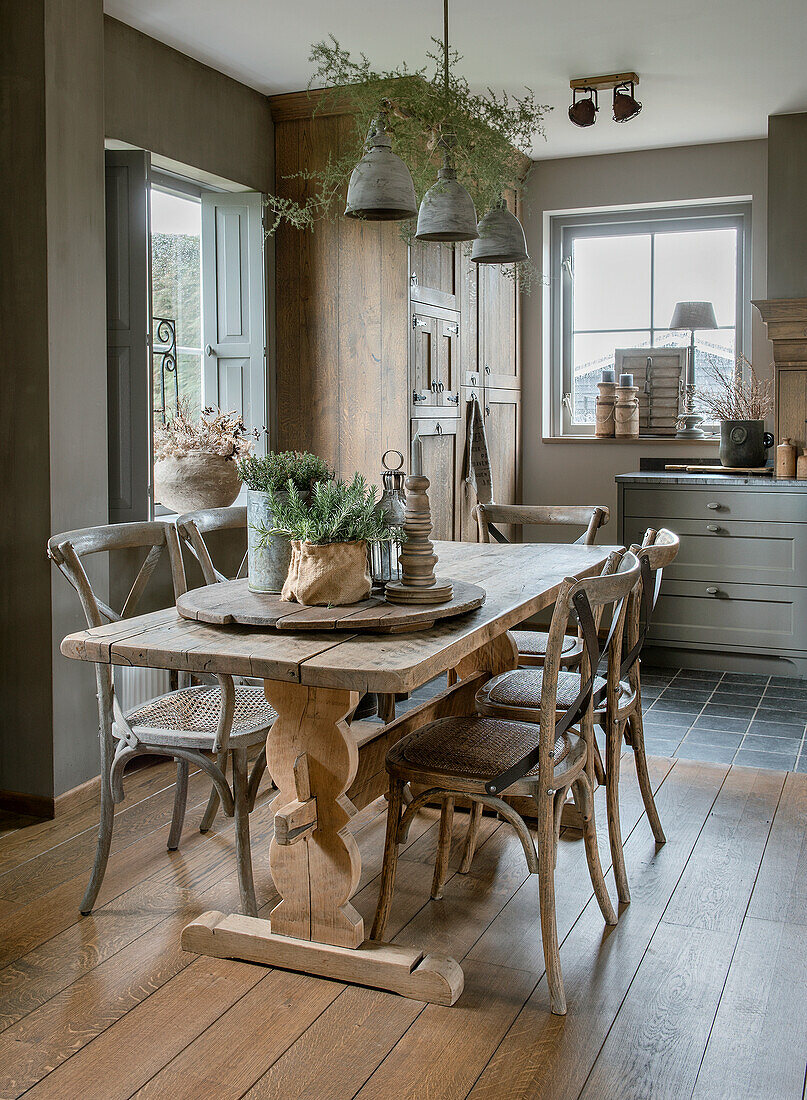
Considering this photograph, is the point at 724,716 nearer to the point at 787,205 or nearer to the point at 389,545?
the point at 389,545

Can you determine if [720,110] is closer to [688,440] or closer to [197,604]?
[688,440]

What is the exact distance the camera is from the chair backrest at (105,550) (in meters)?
2.47

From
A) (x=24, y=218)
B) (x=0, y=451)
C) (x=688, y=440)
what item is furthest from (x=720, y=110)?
(x=0, y=451)

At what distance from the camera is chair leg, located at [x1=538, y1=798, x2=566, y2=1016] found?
202cm

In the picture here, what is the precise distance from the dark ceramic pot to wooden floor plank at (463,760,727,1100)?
2.47m

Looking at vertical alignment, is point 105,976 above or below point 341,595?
below

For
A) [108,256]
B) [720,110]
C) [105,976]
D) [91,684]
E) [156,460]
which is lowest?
[105,976]

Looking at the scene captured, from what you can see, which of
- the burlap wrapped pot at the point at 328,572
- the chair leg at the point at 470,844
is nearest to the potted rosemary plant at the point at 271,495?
the burlap wrapped pot at the point at 328,572

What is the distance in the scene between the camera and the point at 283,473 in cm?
224

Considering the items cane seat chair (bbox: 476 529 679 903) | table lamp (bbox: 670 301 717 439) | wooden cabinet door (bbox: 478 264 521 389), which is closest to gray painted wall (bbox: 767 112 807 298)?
table lamp (bbox: 670 301 717 439)

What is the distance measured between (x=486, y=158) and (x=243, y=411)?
1.73 metres

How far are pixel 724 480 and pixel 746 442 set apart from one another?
35 centimetres

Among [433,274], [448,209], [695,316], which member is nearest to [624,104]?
[433,274]

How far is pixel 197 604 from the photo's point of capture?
2.23 m
